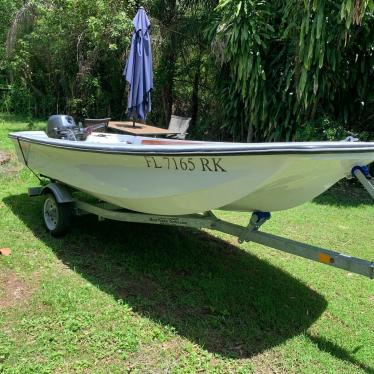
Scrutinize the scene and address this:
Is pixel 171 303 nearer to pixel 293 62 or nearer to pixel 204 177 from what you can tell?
pixel 204 177

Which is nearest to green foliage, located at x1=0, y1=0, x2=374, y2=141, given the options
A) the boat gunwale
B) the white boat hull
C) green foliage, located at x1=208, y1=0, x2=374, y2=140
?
green foliage, located at x1=208, y1=0, x2=374, y2=140

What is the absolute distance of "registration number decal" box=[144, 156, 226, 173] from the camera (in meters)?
3.15

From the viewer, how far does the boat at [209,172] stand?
2.85 metres

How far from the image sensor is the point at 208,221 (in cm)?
376

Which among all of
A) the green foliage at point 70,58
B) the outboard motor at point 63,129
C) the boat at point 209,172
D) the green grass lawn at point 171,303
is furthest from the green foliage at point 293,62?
the boat at point 209,172

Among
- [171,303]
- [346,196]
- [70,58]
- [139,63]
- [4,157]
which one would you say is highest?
[70,58]

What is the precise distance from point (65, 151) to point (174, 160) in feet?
Answer: 4.78

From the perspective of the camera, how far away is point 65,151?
4.35 m

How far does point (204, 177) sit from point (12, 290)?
5.90ft

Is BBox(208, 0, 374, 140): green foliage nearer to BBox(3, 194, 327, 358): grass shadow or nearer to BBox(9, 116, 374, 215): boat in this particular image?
BBox(3, 194, 327, 358): grass shadow

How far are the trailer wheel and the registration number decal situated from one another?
1.53 meters

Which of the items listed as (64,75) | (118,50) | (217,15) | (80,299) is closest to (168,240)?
(80,299)

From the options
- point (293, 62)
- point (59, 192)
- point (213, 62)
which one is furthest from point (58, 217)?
point (213, 62)

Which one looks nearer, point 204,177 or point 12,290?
Answer: point 204,177
